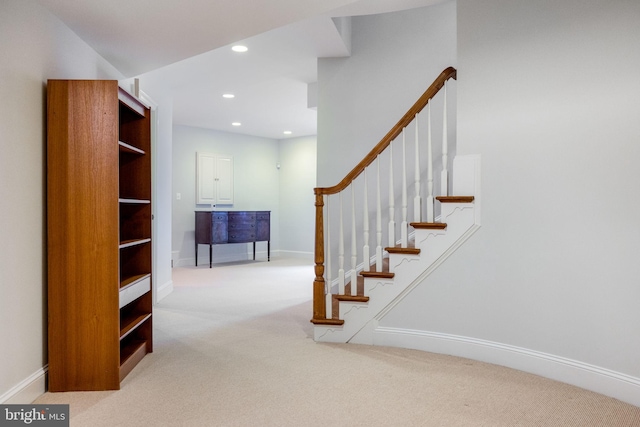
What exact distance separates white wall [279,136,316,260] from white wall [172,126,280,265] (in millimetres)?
159

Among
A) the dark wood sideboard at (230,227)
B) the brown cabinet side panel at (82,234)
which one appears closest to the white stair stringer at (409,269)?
the brown cabinet side panel at (82,234)

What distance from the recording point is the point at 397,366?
271 centimetres

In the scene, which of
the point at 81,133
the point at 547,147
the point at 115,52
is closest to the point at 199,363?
the point at 81,133

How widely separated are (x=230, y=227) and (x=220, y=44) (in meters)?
4.92

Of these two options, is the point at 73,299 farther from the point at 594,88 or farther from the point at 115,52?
the point at 594,88

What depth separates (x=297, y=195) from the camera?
8797 mm

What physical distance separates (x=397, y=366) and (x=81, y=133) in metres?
2.20

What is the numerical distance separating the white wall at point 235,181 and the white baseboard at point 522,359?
520 cm

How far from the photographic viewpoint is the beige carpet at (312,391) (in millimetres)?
2029

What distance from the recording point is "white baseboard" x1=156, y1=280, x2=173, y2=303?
15.5ft

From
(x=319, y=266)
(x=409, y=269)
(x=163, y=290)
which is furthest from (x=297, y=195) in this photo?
(x=409, y=269)

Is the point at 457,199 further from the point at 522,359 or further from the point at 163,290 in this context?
the point at 163,290

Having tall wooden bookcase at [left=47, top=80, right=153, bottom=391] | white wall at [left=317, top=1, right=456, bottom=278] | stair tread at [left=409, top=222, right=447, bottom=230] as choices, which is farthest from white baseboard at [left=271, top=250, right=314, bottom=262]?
tall wooden bookcase at [left=47, top=80, right=153, bottom=391]

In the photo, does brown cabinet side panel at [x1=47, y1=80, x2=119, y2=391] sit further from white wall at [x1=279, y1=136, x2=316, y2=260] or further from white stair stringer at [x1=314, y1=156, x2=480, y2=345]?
→ white wall at [x1=279, y1=136, x2=316, y2=260]
